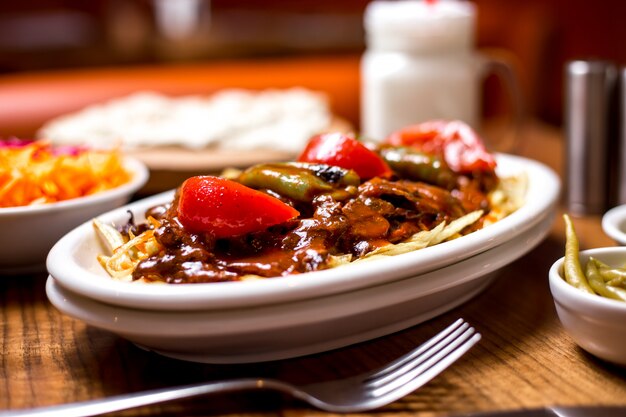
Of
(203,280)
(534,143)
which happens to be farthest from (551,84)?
(203,280)

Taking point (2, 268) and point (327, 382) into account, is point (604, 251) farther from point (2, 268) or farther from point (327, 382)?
point (2, 268)

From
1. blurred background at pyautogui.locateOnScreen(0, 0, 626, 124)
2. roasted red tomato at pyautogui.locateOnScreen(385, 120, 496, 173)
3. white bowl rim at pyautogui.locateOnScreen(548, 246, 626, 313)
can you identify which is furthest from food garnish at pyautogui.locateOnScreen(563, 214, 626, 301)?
blurred background at pyautogui.locateOnScreen(0, 0, 626, 124)

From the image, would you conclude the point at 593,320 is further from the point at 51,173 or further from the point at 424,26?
the point at 424,26

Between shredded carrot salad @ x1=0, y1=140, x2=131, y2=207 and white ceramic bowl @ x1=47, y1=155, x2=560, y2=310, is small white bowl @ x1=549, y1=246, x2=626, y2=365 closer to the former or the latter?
white ceramic bowl @ x1=47, y1=155, x2=560, y2=310

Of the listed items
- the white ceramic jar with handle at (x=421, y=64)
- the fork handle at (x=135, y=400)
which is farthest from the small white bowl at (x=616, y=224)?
the white ceramic jar with handle at (x=421, y=64)

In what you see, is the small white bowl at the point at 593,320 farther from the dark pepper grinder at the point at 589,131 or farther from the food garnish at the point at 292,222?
the dark pepper grinder at the point at 589,131

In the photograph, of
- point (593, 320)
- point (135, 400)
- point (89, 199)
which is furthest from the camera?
point (89, 199)

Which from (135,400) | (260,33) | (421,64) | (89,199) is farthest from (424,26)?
(260,33)
